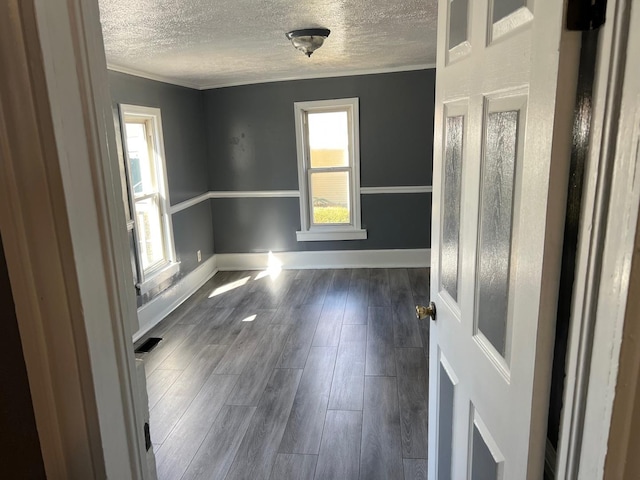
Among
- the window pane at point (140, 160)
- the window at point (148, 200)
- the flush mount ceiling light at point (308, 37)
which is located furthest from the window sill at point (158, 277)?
the flush mount ceiling light at point (308, 37)

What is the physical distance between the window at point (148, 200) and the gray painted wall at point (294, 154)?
4.03ft

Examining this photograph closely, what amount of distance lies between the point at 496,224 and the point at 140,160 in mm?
3766

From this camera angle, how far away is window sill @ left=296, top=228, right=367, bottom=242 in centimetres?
539

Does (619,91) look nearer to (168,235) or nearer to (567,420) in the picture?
(567,420)

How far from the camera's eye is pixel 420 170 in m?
5.18

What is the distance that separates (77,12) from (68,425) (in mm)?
619

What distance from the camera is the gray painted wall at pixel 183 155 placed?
4.05 metres

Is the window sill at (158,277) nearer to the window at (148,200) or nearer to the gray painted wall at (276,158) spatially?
the window at (148,200)

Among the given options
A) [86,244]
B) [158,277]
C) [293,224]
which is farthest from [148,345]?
[86,244]

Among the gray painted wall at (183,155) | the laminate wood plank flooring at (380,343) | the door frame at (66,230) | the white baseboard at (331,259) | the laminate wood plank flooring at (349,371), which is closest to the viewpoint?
the door frame at (66,230)

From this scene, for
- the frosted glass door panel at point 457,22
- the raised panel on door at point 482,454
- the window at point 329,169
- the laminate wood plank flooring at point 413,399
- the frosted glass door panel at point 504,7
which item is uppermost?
the frosted glass door panel at point 457,22

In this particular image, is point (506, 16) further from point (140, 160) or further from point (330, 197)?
point (330, 197)

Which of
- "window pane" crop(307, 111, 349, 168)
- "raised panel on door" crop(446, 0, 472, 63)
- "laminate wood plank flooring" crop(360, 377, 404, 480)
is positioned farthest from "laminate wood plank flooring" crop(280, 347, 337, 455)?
"window pane" crop(307, 111, 349, 168)

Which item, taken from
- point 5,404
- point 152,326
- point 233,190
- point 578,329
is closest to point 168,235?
point 152,326
